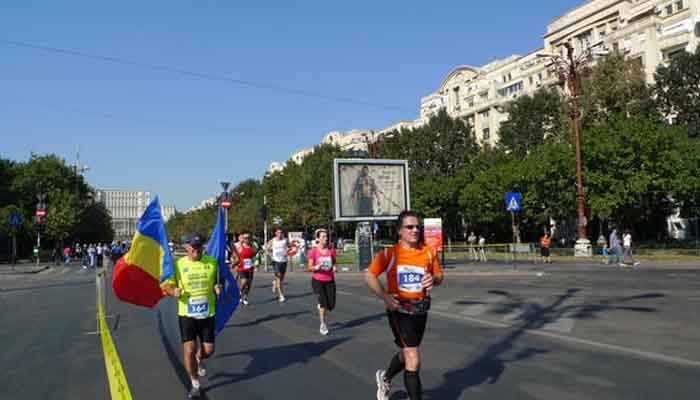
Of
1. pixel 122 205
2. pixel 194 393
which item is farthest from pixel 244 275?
pixel 122 205

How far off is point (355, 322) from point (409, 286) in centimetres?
624

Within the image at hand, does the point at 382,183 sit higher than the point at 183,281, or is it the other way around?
the point at 382,183

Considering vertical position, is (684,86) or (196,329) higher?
(684,86)

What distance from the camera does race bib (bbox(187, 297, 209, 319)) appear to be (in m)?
6.25

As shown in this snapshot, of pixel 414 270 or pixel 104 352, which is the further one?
pixel 104 352

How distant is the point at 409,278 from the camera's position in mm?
5258

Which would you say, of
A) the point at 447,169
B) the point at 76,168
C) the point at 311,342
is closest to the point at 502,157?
the point at 447,169

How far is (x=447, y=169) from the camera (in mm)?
65312

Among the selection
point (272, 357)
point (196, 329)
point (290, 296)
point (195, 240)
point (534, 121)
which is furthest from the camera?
point (534, 121)

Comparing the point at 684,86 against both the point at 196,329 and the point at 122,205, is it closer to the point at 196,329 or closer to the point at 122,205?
the point at 196,329

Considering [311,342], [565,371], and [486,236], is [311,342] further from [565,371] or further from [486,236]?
[486,236]

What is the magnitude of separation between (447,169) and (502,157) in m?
9.73

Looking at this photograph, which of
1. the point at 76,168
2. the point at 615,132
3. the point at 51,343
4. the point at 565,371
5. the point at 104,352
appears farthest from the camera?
the point at 76,168

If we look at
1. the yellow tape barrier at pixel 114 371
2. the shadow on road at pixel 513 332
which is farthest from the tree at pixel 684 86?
the yellow tape barrier at pixel 114 371
